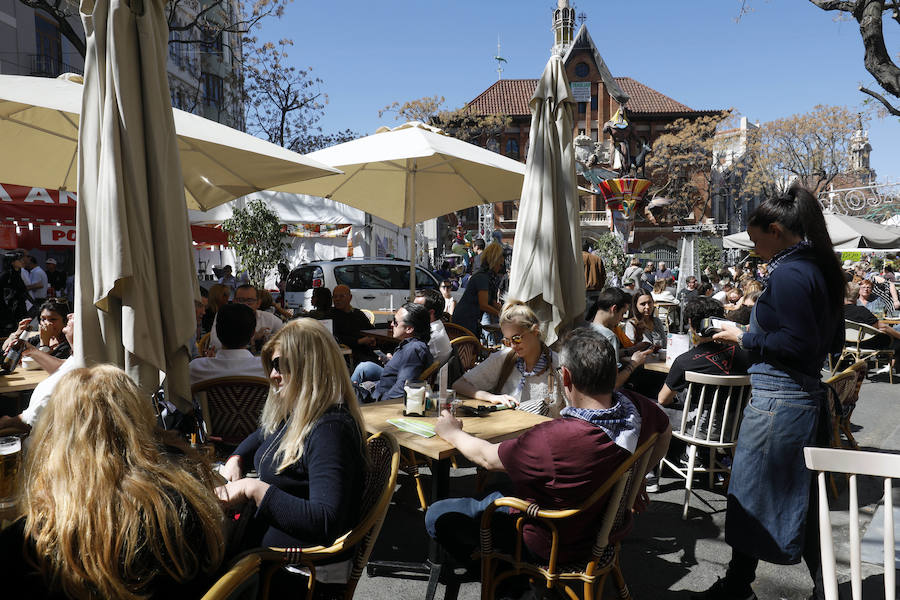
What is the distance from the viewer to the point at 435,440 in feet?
9.32

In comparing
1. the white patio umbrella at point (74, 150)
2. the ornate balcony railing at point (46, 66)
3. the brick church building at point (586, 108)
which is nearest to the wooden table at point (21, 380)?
the white patio umbrella at point (74, 150)

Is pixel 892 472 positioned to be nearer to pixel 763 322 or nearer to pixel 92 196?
pixel 763 322

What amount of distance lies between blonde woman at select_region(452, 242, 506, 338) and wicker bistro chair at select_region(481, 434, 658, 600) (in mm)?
4346

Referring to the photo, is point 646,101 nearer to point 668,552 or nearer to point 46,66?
point 46,66

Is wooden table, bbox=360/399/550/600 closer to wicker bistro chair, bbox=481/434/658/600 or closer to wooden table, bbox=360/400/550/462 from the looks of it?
wooden table, bbox=360/400/550/462

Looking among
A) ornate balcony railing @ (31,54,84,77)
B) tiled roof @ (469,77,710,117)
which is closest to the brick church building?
tiled roof @ (469,77,710,117)

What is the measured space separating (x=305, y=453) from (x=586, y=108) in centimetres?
5053

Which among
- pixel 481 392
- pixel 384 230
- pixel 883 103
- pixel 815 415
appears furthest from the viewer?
pixel 384 230

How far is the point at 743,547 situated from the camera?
2.78 meters

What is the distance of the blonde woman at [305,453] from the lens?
1963 mm

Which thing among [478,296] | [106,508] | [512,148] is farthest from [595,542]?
[512,148]

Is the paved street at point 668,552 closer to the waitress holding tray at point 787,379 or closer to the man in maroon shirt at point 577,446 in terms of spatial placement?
the waitress holding tray at point 787,379

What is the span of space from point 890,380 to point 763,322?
745 cm

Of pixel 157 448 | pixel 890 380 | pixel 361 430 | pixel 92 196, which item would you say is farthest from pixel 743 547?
pixel 890 380
